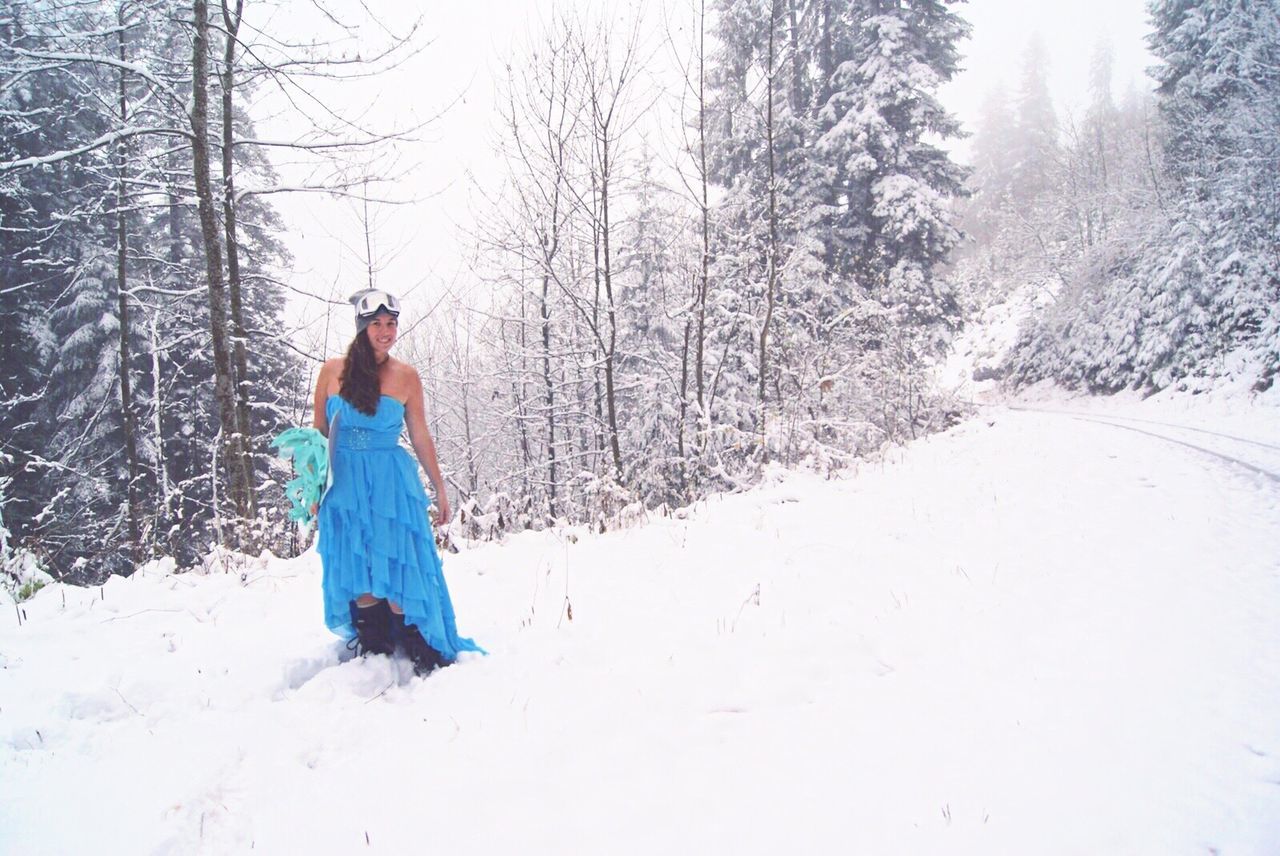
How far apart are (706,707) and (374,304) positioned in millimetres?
2520

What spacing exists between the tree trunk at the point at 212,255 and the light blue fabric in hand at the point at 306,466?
155 inches

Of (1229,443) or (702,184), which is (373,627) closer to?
(702,184)

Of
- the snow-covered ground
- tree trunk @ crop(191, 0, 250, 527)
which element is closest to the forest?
tree trunk @ crop(191, 0, 250, 527)

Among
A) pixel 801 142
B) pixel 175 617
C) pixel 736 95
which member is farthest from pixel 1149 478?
pixel 801 142

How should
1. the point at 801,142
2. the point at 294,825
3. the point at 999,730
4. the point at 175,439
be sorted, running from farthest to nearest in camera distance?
the point at 801,142 < the point at 175,439 < the point at 999,730 < the point at 294,825

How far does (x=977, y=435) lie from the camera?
1119cm

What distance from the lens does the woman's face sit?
299 centimetres

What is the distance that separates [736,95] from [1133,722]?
42.5ft

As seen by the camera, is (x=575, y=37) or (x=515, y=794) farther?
(x=575, y=37)

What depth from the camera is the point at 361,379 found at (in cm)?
293

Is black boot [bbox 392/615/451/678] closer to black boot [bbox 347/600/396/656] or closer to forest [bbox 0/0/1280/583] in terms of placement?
black boot [bbox 347/600/396/656]

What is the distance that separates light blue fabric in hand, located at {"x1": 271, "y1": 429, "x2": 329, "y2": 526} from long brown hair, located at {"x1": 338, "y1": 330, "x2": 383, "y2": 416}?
0.28 metres

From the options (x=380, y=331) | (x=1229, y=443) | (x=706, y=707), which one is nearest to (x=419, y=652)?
(x=706, y=707)

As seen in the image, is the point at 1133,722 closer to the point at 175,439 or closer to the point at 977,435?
the point at 977,435
